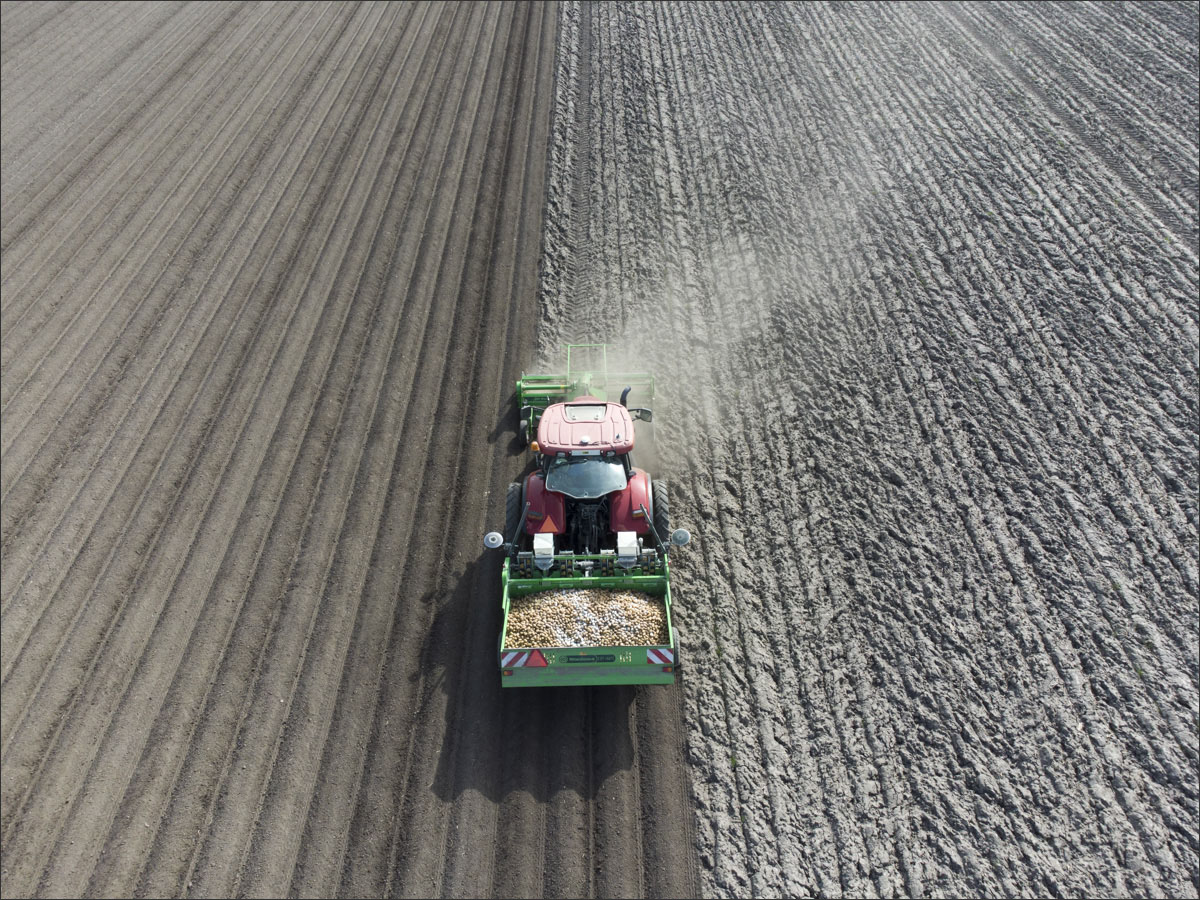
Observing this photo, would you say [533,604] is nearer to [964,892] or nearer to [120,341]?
[964,892]

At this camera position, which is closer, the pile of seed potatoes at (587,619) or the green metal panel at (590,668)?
the green metal panel at (590,668)

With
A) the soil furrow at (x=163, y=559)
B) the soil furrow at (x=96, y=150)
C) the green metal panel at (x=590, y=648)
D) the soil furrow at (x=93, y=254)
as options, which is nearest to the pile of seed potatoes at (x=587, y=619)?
the green metal panel at (x=590, y=648)

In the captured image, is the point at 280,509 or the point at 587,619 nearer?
the point at 587,619

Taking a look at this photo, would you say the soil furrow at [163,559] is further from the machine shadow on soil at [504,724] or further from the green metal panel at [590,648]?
the green metal panel at [590,648]

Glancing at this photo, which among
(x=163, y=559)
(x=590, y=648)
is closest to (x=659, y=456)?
(x=590, y=648)

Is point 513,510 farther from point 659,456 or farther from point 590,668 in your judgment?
point 659,456

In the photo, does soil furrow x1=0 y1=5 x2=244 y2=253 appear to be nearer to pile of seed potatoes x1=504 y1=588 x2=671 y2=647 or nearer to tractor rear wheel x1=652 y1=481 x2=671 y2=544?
A: pile of seed potatoes x1=504 y1=588 x2=671 y2=647
